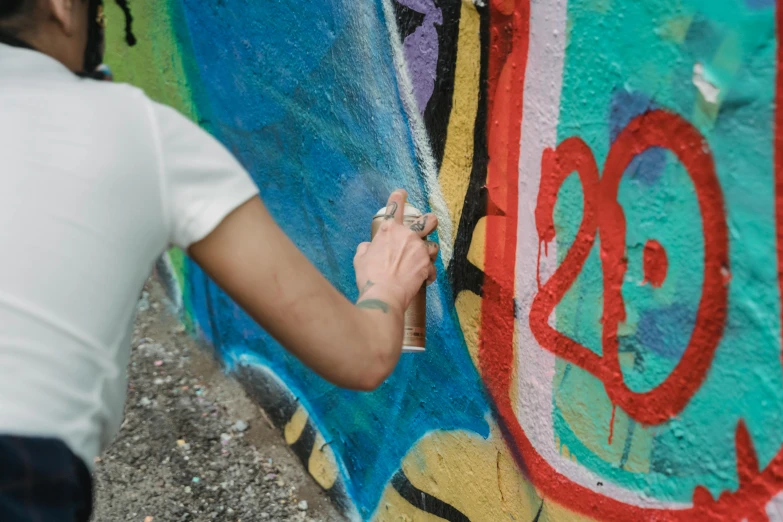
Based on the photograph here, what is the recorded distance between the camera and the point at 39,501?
107cm

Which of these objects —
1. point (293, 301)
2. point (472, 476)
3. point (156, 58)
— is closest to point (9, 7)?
point (293, 301)

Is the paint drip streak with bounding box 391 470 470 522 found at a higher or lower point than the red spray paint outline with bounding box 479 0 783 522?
lower

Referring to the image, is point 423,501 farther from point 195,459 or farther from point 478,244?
point 195,459

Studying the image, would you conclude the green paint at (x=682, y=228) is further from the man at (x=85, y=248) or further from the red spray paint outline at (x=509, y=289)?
the man at (x=85, y=248)

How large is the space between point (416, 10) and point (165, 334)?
271 cm

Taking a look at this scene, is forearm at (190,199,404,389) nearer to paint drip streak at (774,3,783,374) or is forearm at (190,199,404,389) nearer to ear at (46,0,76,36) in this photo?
ear at (46,0,76,36)

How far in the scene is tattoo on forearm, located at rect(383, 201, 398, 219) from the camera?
1.63m

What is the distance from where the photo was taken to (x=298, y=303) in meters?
1.19

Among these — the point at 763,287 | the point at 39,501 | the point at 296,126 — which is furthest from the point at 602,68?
the point at 296,126

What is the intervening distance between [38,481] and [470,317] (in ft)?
3.82

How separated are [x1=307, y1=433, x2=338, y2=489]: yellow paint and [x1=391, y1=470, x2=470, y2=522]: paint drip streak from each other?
47 cm

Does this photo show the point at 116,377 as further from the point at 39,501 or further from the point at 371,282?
the point at 371,282

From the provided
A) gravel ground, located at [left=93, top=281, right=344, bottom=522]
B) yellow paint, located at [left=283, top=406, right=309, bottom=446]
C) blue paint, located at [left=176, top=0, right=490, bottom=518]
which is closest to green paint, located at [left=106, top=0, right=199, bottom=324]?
blue paint, located at [left=176, top=0, right=490, bottom=518]

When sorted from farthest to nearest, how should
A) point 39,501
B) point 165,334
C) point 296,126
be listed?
point 165,334, point 296,126, point 39,501
